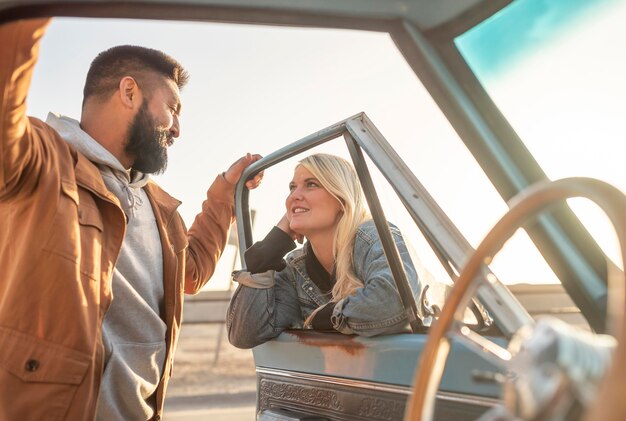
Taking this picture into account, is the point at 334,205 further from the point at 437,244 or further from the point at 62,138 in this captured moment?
the point at 62,138

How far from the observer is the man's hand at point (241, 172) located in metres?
2.69

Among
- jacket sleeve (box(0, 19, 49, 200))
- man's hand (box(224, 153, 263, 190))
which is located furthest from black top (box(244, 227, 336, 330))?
jacket sleeve (box(0, 19, 49, 200))

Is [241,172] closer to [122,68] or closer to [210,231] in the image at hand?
[210,231]

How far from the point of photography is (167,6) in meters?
1.27

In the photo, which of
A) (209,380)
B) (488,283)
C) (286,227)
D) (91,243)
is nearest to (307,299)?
(286,227)

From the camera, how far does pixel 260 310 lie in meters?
2.35

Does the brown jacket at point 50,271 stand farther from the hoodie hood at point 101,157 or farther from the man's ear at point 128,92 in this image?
the man's ear at point 128,92

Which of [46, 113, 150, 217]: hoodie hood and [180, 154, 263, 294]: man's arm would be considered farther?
[180, 154, 263, 294]: man's arm

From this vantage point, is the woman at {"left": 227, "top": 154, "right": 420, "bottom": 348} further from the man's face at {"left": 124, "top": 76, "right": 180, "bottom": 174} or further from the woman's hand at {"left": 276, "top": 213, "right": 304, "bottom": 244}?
the man's face at {"left": 124, "top": 76, "right": 180, "bottom": 174}

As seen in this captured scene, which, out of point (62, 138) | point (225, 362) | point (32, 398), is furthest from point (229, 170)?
point (225, 362)

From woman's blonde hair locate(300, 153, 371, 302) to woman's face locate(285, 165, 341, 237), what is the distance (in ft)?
0.13

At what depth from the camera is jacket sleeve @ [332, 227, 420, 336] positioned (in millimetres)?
1849

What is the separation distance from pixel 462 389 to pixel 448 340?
0.53m

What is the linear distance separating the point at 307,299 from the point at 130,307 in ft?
2.25
